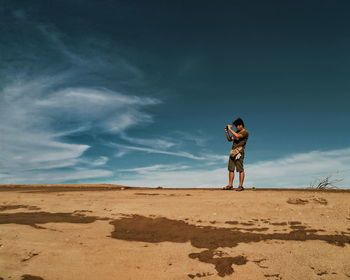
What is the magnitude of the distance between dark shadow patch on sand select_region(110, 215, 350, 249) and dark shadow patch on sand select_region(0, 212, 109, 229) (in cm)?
80

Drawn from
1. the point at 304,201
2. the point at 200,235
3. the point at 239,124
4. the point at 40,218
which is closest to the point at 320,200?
the point at 304,201

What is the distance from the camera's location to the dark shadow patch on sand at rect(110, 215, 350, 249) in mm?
4371

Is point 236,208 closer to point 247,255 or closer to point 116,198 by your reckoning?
point 247,255

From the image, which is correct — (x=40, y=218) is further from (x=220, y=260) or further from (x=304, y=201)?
(x=304, y=201)

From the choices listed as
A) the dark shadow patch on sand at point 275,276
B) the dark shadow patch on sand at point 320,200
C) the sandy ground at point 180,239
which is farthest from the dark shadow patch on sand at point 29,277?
the dark shadow patch on sand at point 320,200

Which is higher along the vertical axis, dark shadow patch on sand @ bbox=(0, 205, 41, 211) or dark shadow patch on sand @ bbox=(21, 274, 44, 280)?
dark shadow patch on sand @ bbox=(0, 205, 41, 211)

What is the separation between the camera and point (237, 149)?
855 cm

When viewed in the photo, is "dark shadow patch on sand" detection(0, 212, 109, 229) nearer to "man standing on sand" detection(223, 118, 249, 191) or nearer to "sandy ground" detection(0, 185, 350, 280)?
"sandy ground" detection(0, 185, 350, 280)

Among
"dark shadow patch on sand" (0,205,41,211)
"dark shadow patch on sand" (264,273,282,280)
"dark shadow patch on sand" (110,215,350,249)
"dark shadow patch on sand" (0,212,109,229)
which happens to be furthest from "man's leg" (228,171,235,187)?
"dark shadow patch on sand" (0,205,41,211)

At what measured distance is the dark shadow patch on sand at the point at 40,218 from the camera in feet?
17.1

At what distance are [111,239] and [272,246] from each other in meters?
2.51

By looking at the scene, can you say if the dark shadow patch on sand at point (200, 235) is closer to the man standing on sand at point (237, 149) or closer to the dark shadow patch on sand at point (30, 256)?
the dark shadow patch on sand at point (30, 256)

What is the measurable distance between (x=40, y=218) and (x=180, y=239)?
2939 millimetres

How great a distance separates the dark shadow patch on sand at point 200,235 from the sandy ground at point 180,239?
0.02 metres
